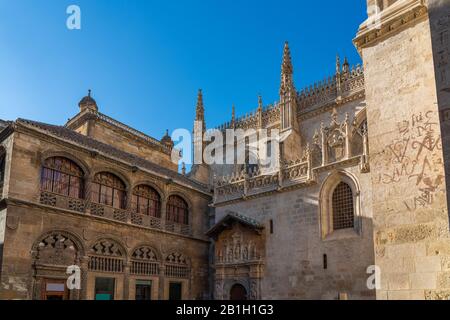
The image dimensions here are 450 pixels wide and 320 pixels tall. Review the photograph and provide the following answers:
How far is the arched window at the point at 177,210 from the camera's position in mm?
22250

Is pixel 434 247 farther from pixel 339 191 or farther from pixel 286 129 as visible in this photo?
pixel 286 129

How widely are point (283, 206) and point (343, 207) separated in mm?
2984

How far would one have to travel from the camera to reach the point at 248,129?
30062mm

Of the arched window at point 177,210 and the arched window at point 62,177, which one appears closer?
the arched window at point 62,177

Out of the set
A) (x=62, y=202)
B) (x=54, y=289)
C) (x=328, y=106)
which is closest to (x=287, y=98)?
(x=328, y=106)

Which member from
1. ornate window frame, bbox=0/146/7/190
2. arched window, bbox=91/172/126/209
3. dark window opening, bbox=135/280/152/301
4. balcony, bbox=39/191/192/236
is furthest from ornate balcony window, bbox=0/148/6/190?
dark window opening, bbox=135/280/152/301

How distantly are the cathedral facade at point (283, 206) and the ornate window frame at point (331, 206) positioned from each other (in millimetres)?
58

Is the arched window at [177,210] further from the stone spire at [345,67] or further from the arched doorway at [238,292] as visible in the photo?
the stone spire at [345,67]

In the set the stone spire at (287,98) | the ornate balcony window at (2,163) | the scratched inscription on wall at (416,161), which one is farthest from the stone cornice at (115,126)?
the scratched inscription on wall at (416,161)

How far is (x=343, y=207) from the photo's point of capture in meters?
16.8

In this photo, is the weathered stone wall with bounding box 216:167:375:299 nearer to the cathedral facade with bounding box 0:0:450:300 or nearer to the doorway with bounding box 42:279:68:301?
the cathedral facade with bounding box 0:0:450:300

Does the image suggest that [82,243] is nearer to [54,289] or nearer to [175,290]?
[54,289]
